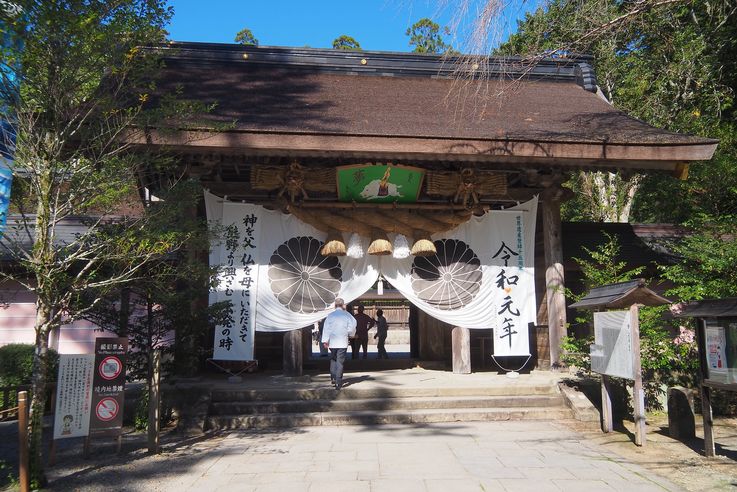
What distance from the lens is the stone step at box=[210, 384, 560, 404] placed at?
7.05m

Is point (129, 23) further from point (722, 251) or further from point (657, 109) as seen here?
point (657, 109)

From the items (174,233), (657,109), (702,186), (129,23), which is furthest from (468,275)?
(657,109)

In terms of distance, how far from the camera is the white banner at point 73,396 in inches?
193

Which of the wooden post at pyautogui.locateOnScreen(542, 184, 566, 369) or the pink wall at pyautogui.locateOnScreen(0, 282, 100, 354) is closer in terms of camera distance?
the wooden post at pyautogui.locateOnScreen(542, 184, 566, 369)

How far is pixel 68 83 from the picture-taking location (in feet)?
14.6

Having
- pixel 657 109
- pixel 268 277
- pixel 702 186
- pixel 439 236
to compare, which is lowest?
pixel 268 277

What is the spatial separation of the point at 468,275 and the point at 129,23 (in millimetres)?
6177

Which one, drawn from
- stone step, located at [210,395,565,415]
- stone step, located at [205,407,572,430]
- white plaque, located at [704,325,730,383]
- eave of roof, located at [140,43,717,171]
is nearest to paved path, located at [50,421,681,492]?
stone step, located at [205,407,572,430]

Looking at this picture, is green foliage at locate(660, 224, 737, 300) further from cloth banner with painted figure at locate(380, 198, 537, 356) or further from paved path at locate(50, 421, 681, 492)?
Result: paved path at locate(50, 421, 681, 492)

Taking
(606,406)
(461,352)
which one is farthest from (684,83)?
(606,406)

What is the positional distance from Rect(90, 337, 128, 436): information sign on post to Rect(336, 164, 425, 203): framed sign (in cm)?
424

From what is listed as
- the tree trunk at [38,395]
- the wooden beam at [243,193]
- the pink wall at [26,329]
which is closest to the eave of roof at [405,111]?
the wooden beam at [243,193]

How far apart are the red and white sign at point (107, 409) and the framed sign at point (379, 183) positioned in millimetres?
4587

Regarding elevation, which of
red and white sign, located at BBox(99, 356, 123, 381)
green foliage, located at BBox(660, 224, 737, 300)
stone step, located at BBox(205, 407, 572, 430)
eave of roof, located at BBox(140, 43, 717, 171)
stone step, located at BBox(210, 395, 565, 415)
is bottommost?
stone step, located at BBox(205, 407, 572, 430)
